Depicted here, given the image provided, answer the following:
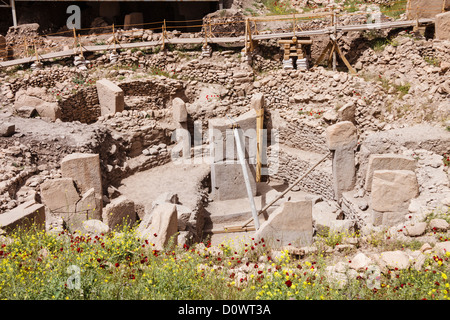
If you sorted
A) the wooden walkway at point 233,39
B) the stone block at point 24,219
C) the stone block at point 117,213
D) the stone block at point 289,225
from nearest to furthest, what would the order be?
1. the stone block at point 24,219
2. the stone block at point 289,225
3. the stone block at point 117,213
4. the wooden walkway at point 233,39

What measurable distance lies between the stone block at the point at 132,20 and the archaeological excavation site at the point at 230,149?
535 mm

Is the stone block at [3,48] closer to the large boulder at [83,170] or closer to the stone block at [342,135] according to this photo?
→ the large boulder at [83,170]

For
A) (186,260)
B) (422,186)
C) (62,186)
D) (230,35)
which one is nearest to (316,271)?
(186,260)

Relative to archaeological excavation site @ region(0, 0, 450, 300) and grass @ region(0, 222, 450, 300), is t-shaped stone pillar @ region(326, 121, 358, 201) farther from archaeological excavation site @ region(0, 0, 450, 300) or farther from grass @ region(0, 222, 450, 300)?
grass @ region(0, 222, 450, 300)

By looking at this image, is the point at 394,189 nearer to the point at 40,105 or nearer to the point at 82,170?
the point at 82,170

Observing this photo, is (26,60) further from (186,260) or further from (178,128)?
(186,260)

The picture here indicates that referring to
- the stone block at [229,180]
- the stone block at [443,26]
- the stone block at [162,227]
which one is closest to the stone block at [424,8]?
the stone block at [443,26]

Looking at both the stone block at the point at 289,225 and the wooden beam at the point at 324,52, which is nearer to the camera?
the stone block at the point at 289,225

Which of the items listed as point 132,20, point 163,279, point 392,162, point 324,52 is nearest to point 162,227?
point 163,279

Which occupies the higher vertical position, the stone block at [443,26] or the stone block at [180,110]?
the stone block at [443,26]

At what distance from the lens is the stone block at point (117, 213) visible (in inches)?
327

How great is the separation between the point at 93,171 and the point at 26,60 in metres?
7.98

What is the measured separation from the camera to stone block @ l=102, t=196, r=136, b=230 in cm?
830

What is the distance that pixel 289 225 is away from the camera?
7855 millimetres
